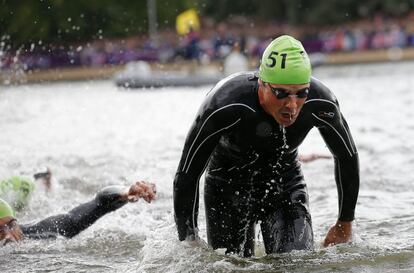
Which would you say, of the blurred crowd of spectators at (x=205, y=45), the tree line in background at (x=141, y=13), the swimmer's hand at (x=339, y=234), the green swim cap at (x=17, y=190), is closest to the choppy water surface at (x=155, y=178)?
the swimmer's hand at (x=339, y=234)

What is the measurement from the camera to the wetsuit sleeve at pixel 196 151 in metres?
4.80

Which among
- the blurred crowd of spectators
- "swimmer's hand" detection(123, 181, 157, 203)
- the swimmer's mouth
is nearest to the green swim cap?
"swimmer's hand" detection(123, 181, 157, 203)

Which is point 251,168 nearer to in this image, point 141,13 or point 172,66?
point 172,66

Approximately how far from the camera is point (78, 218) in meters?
6.40

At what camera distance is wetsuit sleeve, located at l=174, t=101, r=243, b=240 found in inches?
189

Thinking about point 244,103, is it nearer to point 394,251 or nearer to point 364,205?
point 394,251

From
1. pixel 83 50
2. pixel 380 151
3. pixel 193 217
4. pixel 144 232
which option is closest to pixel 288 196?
pixel 193 217

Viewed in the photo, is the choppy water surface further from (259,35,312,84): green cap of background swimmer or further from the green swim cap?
(259,35,312,84): green cap of background swimmer

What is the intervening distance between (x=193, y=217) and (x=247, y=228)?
20.4 inches

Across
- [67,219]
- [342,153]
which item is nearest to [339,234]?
[342,153]

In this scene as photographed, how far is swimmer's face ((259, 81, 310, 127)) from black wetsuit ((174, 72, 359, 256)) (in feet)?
0.57

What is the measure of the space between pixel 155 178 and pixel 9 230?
3907mm

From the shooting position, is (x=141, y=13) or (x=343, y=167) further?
(x=141, y=13)

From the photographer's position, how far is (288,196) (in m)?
5.30
